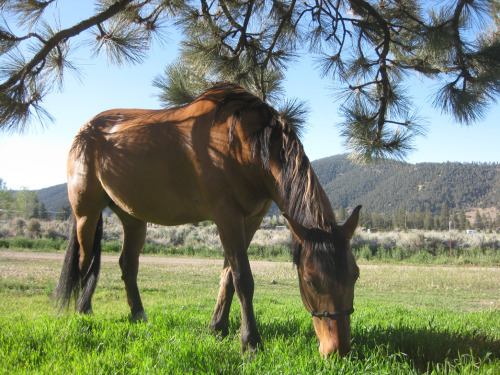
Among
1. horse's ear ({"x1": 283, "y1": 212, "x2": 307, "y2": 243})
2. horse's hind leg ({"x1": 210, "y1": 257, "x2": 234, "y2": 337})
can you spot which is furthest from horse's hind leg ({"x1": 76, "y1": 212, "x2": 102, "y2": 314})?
horse's ear ({"x1": 283, "y1": 212, "x2": 307, "y2": 243})

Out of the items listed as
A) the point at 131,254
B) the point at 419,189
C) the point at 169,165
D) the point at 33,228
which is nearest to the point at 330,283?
the point at 169,165

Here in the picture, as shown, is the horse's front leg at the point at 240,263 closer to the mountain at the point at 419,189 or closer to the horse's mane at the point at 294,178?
the horse's mane at the point at 294,178

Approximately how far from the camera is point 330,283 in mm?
1922

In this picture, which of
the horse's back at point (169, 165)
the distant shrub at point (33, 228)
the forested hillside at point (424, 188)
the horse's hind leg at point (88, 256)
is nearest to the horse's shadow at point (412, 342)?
the horse's back at point (169, 165)

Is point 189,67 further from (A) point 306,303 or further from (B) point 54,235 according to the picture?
(B) point 54,235

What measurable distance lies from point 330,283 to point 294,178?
2.27 feet

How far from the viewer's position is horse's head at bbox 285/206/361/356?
1.92 meters

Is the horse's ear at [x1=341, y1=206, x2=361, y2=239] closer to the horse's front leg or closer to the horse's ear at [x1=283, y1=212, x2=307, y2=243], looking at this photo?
the horse's ear at [x1=283, y1=212, x2=307, y2=243]

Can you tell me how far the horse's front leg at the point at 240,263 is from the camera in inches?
97.5

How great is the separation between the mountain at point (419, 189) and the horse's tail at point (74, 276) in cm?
10838

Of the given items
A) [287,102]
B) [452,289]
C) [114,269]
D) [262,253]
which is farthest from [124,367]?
[262,253]

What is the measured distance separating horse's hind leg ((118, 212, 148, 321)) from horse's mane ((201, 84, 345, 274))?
1.79 m

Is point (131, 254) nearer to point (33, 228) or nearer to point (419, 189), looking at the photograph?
point (33, 228)

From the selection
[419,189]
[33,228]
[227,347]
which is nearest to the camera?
[227,347]
